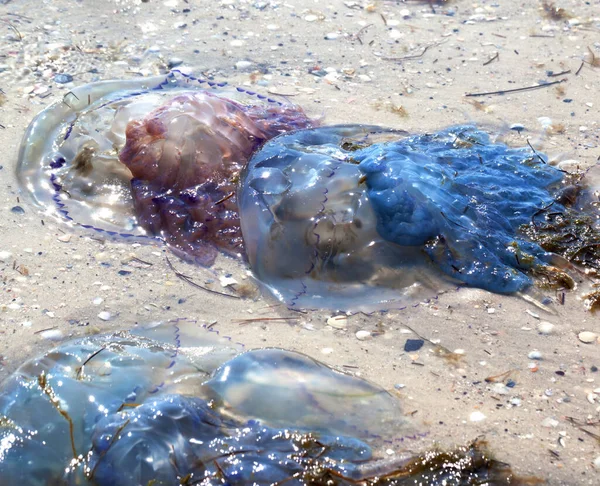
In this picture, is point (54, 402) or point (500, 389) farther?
point (500, 389)

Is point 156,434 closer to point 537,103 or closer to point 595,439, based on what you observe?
point 595,439

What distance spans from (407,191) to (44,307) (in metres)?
1.88

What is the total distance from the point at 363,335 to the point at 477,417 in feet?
2.19

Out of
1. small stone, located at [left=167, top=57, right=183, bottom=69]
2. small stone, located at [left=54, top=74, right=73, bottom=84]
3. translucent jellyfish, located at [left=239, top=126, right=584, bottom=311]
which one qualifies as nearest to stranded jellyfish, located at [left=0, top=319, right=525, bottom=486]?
translucent jellyfish, located at [left=239, top=126, right=584, bottom=311]

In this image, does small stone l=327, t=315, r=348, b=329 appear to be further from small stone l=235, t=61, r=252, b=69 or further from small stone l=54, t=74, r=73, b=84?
small stone l=54, t=74, r=73, b=84

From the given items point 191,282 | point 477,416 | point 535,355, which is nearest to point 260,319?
point 191,282

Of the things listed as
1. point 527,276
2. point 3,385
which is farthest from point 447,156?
point 3,385

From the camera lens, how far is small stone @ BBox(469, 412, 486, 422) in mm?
2743

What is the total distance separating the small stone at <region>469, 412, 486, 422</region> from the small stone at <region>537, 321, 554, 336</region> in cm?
66

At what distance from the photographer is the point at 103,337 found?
306 cm

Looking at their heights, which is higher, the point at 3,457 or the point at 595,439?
the point at 3,457

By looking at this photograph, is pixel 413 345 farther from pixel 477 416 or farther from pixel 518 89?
pixel 518 89

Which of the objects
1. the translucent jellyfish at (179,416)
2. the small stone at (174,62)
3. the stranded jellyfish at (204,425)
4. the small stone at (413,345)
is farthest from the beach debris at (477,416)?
the small stone at (174,62)

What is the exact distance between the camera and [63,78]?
16.4ft
